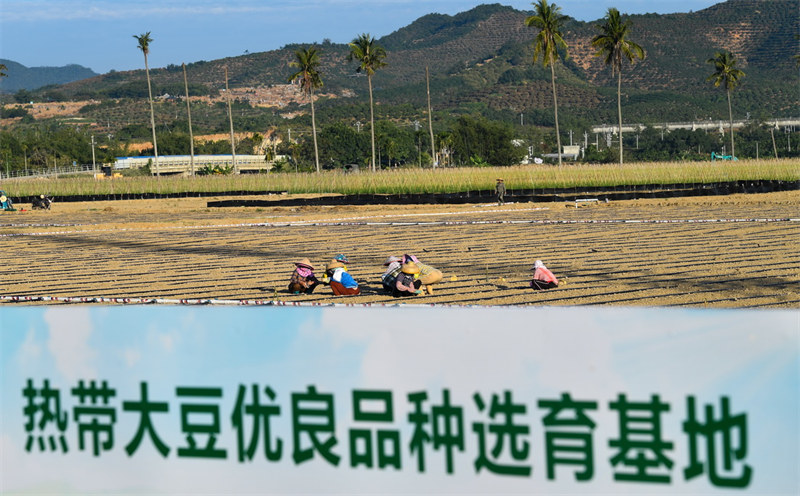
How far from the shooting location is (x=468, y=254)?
15.0 metres

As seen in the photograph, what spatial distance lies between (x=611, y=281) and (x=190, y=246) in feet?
30.7

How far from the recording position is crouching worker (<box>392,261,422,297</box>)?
10.3 meters

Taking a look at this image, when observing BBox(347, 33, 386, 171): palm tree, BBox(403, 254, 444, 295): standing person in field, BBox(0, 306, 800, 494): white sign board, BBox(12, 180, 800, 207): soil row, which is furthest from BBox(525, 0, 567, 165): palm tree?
BBox(0, 306, 800, 494): white sign board

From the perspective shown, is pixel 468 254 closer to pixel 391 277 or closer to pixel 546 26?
pixel 391 277

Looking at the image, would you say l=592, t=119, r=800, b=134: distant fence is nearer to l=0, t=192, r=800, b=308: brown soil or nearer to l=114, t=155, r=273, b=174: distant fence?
l=114, t=155, r=273, b=174: distant fence

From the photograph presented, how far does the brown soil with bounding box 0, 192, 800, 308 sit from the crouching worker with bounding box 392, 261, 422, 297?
0.17 meters

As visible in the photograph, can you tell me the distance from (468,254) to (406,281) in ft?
15.7

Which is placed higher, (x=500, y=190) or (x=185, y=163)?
(x=185, y=163)

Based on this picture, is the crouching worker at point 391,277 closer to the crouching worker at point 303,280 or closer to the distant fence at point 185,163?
the crouching worker at point 303,280

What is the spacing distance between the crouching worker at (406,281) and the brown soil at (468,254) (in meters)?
0.17

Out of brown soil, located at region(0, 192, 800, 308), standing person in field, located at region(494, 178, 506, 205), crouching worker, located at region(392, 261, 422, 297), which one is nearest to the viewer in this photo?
crouching worker, located at region(392, 261, 422, 297)

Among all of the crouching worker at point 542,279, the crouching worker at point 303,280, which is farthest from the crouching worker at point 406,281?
the crouching worker at point 542,279

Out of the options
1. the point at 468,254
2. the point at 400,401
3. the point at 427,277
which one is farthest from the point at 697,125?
the point at 400,401

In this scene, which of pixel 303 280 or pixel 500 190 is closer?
pixel 303 280
